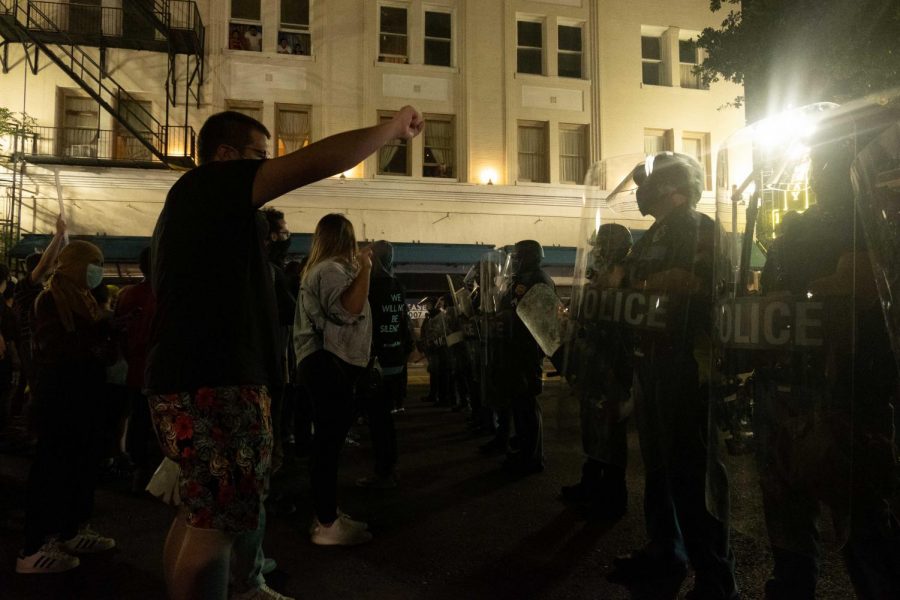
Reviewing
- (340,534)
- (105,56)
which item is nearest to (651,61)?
(105,56)

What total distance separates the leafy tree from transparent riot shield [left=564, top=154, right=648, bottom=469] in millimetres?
7357

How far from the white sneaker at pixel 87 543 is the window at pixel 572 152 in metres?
16.1

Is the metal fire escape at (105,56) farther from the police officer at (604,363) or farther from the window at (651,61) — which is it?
the police officer at (604,363)

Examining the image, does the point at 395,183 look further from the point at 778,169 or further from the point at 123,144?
the point at 778,169

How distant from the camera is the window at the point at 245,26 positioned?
1605 centimetres

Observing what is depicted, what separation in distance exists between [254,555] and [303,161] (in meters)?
1.73

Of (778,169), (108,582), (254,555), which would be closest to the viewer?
(778,169)

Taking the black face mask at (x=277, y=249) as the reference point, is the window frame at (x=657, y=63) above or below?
above

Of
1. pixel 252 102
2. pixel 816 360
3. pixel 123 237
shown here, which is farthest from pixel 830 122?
pixel 252 102

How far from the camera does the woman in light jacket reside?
3.34m

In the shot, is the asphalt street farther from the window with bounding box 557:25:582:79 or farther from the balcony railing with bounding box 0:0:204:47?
the window with bounding box 557:25:582:79

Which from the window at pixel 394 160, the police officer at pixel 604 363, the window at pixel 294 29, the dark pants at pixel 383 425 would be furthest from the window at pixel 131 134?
the police officer at pixel 604 363

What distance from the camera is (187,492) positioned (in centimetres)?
172

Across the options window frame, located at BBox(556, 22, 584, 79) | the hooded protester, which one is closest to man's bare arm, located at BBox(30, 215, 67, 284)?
the hooded protester
